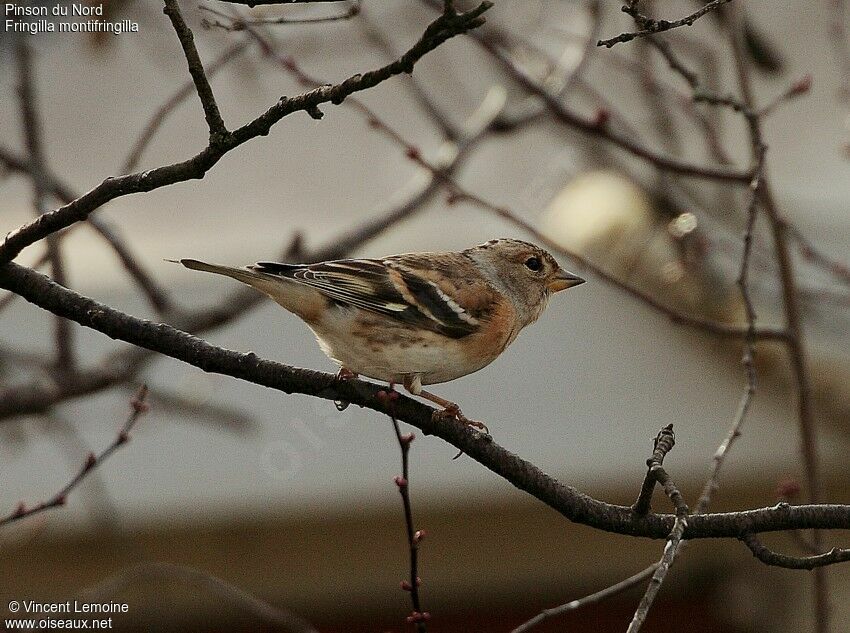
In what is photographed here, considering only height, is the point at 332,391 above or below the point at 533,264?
below

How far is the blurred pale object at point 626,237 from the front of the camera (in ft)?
14.3

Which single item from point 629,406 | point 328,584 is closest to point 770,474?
point 629,406

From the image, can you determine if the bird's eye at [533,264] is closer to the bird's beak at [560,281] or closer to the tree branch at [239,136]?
the bird's beak at [560,281]

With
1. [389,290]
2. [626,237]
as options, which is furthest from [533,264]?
[626,237]

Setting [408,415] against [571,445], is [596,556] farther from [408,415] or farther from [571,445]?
[408,415]

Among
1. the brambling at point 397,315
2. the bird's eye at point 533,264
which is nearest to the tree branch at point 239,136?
the brambling at point 397,315

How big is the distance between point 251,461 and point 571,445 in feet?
4.39

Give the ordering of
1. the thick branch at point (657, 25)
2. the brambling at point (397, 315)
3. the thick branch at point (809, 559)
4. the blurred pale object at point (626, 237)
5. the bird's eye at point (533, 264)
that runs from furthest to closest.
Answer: the blurred pale object at point (626, 237) < the bird's eye at point (533, 264) < the brambling at point (397, 315) < the thick branch at point (809, 559) < the thick branch at point (657, 25)

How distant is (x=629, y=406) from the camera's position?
15.7 ft

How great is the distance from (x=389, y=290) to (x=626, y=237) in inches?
102

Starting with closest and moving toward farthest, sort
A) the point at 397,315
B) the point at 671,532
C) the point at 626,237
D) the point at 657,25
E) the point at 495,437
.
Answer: the point at 657,25 → the point at 671,532 → the point at 397,315 → the point at 495,437 → the point at 626,237

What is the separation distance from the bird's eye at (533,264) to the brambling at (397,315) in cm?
28

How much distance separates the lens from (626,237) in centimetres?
472

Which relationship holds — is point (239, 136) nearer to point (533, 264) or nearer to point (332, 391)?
point (332, 391)
